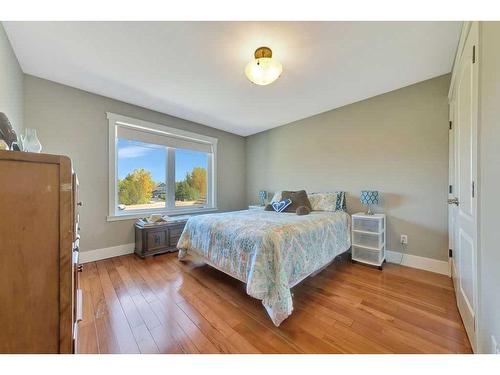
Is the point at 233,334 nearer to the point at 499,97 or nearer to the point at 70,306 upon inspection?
the point at 70,306

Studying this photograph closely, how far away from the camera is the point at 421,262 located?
236 centimetres

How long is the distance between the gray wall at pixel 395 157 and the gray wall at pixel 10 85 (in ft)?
11.8

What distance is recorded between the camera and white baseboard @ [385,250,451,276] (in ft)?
7.28

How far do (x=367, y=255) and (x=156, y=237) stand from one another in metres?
2.98

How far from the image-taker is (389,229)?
2.60 meters

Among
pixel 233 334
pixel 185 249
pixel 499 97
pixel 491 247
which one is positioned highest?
pixel 499 97

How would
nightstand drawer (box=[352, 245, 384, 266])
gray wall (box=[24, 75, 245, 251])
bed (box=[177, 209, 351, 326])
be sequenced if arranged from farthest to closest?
nightstand drawer (box=[352, 245, 384, 266])
gray wall (box=[24, 75, 245, 251])
bed (box=[177, 209, 351, 326])

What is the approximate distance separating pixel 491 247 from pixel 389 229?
5.93 feet

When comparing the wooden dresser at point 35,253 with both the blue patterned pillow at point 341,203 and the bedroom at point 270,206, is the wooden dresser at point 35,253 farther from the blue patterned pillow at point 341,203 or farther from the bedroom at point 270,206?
the blue patterned pillow at point 341,203

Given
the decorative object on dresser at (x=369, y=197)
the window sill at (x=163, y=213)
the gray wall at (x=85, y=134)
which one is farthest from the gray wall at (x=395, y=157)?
the gray wall at (x=85, y=134)

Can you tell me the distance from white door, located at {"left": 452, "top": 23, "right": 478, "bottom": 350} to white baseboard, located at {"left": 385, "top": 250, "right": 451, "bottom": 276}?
0.88m

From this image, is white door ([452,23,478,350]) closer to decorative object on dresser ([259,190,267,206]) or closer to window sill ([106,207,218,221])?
decorative object on dresser ([259,190,267,206])

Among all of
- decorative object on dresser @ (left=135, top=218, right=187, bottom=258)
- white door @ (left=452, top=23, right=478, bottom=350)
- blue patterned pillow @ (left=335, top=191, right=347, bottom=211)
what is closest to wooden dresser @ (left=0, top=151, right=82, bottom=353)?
white door @ (left=452, top=23, right=478, bottom=350)

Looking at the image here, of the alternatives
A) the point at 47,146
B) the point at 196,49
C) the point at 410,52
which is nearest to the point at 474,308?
the point at 410,52
